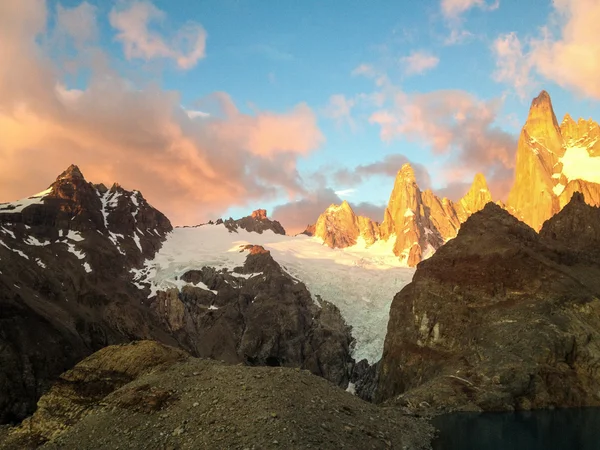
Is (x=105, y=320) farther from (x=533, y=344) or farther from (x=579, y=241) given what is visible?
(x=579, y=241)

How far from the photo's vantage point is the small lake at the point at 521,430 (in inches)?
1496

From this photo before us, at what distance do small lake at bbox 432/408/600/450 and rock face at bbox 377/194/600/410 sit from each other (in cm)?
536

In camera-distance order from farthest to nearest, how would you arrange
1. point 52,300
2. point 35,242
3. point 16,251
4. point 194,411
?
1. point 35,242
2. point 16,251
3. point 52,300
4. point 194,411

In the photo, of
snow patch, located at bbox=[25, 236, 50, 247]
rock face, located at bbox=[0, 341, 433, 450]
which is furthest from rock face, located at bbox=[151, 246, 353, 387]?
rock face, located at bbox=[0, 341, 433, 450]

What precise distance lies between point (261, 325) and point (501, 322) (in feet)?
353

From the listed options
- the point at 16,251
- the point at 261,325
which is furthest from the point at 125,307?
the point at 261,325

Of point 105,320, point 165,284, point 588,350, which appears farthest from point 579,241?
point 165,284

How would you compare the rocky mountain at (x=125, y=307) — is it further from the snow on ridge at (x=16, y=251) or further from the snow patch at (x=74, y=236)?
the snow on ridge at (x=16, y=251)

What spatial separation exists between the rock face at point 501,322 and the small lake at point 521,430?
211 inches

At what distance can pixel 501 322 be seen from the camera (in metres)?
79.4

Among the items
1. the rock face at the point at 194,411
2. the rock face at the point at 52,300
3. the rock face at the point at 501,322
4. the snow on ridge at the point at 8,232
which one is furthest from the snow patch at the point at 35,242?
the rock face at the point at 194,411

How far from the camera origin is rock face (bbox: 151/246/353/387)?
164 meters

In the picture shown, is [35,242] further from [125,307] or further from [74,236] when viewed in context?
[125,307]

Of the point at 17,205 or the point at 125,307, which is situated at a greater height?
the point at 17,205
